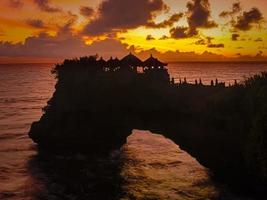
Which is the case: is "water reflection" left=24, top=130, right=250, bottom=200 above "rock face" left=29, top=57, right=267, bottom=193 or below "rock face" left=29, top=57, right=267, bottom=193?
below

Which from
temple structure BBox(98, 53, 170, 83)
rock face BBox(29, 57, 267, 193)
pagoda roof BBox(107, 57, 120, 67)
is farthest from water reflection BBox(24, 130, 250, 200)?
pagoda roof BBox(107, 57, 120, 67)

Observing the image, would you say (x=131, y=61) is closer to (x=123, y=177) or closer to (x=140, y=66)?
(x=140, y=66)

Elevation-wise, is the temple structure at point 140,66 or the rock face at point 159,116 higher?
the temple structure at point 140,66

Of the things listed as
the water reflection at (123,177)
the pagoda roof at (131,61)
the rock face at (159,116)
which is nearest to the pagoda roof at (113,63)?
the rock face at (159,116)

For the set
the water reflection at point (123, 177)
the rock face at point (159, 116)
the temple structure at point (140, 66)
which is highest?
the temple structure at point (140, 66)

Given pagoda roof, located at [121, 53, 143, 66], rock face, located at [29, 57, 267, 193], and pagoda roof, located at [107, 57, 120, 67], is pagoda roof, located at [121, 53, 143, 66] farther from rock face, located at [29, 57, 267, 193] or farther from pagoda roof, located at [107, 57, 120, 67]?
pagoda roof, located at [107, 57, 120, 67]

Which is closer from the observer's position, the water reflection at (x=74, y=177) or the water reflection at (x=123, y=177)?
the water reflection at (x=123, y=177)

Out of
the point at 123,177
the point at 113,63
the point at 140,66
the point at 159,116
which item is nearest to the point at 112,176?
the point at 123,177

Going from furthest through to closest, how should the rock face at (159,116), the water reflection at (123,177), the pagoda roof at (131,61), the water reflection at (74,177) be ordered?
the pagoda roof at (131,61) → the water reflection at (74,177) → the water reflection at (123,177) → the rock face at (159,116)

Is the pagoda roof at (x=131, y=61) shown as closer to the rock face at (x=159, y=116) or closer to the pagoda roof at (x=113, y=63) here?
the rock face at (x=159, y=116)
